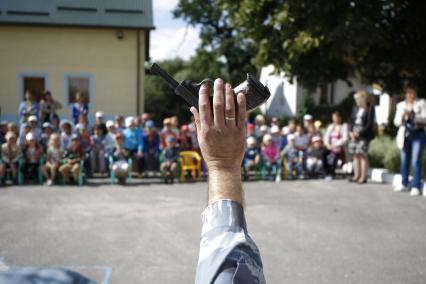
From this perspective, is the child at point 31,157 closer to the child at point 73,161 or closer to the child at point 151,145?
the child at point 73,161

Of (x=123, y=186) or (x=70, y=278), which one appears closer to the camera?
(x=70, y=278)

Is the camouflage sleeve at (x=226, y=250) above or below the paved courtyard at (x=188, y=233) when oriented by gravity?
above

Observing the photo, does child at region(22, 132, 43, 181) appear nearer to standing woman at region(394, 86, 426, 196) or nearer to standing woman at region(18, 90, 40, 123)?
standing woman at region(18, 90, 40, 123)

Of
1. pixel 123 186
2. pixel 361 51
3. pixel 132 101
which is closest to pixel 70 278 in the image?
pixel 123 186

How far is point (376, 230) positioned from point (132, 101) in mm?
13832

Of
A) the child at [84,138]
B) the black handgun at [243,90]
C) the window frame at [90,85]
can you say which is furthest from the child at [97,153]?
the black handgun at [243,90]

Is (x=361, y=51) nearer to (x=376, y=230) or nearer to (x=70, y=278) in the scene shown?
(x=376, y=230)

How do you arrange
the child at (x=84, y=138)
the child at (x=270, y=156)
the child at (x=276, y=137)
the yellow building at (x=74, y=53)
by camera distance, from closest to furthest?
the child at (x=84, y=138) < the child at (x=270, y=156) < the child at (x=276, y=137) < the yellow building at (x=74, y=53)

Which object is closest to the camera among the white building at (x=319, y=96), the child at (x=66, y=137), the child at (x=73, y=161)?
the child at (x=73, y=161)

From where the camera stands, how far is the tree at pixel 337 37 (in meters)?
12.0

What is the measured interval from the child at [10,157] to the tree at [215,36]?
2686cm

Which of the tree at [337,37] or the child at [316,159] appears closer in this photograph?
the child at [316,159]

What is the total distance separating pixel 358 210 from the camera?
7.71 meters

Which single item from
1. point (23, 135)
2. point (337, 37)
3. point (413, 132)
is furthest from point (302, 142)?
point (23, 135)
